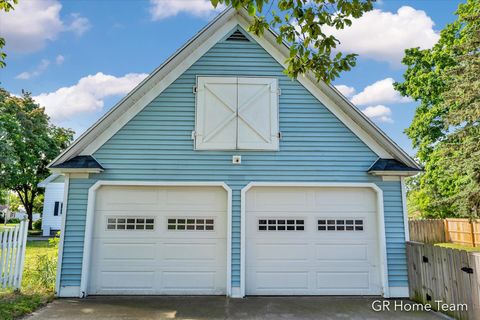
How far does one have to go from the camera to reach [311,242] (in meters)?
6.88

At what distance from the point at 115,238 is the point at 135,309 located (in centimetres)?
168

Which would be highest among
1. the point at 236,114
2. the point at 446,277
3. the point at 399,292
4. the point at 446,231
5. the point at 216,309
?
the point at 236,114

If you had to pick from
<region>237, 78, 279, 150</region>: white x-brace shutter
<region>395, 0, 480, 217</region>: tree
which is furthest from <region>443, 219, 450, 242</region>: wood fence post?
<region>237, 78, 279, 150</region>: white x-brace shutter

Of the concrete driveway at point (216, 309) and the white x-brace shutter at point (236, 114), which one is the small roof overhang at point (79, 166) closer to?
the white x-brace shutter at point (236, 114)

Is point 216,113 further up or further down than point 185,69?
further down

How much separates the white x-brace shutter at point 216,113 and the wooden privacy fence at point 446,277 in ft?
14.0

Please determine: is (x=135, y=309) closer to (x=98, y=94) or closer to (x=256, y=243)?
(x=256, y=243)

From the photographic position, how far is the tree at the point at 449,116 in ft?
42.3

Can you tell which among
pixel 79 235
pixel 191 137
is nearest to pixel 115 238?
pixel 79 235

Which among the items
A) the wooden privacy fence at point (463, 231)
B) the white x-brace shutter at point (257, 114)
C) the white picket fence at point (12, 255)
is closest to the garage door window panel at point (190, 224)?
the white x-brace shutter at point (257, 114)

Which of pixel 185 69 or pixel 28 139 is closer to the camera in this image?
pixel 185 69

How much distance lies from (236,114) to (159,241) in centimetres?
316

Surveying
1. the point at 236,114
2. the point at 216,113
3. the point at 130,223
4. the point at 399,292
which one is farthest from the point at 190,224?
the point at 399,292

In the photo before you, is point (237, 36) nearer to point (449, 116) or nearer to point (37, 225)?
point (449, 116)
